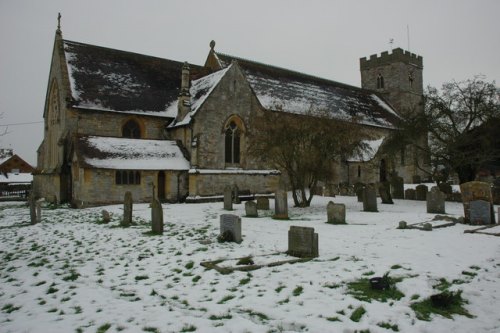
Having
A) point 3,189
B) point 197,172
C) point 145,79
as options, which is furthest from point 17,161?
point 197,172

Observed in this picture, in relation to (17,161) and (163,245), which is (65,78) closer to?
(163,245)

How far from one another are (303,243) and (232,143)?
697 inches

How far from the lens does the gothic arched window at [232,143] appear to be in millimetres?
25688

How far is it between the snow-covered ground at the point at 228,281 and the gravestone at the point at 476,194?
4.39 feet

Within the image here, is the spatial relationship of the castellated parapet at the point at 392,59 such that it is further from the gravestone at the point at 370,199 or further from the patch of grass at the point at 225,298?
the patch of grass at the point at 225,298

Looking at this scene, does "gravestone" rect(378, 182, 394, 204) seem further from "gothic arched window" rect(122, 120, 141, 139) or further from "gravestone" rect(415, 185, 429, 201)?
"gothic arched window" rect(122, 120, 141, 139)

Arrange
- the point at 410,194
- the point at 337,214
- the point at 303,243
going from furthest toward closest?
the point at 410,194 → the point at 337,214 → the point at 303,243

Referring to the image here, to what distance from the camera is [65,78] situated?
953 inches

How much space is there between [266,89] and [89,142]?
15.7 metres

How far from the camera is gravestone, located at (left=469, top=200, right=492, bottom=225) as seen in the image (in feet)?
40.8

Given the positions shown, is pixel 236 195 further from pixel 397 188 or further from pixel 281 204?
pixel 397 188

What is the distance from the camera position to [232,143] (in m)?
25.8

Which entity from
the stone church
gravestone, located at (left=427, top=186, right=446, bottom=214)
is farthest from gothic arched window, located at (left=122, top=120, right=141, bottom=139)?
gravestone, located at (left=427, top=186, right=446, bottom=214)

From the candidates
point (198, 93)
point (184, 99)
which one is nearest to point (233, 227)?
point (184, 99)
